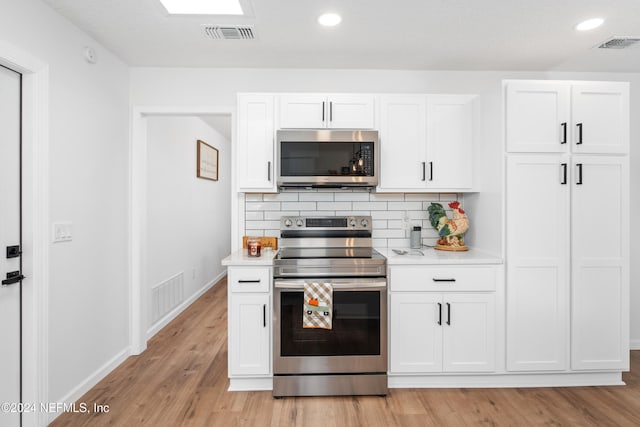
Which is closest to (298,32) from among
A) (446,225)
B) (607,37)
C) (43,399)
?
(446,225)

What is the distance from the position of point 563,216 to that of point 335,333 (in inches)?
68.3

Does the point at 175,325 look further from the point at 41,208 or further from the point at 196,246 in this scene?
the point at 41,208

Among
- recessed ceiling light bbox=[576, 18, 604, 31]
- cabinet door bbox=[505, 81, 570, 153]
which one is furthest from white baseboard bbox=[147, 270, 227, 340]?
recessed ceiling light bbox=[576, 18, 604, 31]

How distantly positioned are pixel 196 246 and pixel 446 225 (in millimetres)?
3273

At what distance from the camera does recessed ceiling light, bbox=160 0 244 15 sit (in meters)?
2.04

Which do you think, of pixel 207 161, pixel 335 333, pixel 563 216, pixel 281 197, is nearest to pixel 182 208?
pixel 207 161

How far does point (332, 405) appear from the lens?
7.29ft

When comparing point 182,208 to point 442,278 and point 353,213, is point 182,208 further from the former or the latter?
point 442,278

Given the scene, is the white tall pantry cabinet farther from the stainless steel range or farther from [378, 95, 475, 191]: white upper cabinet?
the stainless steel range

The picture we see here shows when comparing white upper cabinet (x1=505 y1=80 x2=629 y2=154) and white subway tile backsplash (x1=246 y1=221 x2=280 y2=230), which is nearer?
white upper cabinet (x1=505 y1=80 x2=629 y2=154)

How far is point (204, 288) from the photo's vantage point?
4.95 metres

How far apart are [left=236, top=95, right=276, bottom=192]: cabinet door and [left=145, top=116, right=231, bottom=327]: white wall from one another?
1.08 m

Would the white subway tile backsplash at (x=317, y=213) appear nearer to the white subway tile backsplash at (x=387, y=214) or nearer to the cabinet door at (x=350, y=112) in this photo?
the white subway tile backsplash at (x=387, y=214)

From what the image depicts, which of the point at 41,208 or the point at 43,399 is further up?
the point at 41,208
